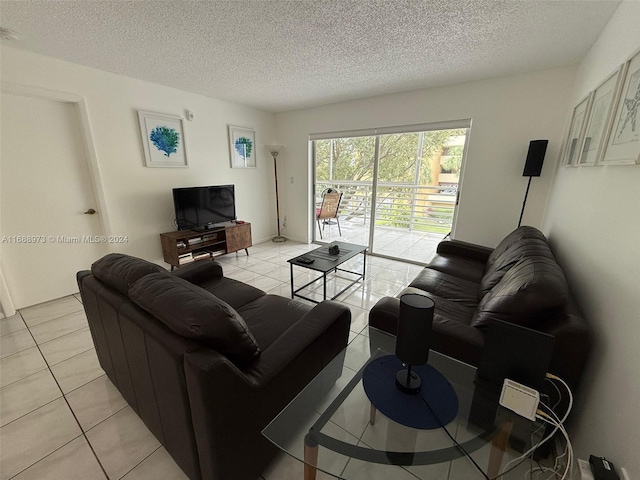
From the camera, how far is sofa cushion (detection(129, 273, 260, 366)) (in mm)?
893

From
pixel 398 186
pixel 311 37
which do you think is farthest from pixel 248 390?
pixel 398 186

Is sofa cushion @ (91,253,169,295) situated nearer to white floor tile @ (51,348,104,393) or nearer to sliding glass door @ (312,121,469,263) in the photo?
white floor tile @ (51,348,104,393)

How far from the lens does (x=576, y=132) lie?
6.89 ft

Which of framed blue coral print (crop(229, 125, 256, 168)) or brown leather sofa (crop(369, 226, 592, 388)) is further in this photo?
framed blue coral print (crop(229, 125, 256, 168))

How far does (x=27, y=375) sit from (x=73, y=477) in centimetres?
103

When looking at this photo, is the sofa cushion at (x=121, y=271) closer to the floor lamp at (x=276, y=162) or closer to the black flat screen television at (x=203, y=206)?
the black flat screen television at (x=203, y=206)

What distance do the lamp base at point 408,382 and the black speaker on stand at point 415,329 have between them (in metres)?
0.11

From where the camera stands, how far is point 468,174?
10.4 feet

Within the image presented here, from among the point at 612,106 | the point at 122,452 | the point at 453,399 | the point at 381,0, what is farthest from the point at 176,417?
the point at 612,106

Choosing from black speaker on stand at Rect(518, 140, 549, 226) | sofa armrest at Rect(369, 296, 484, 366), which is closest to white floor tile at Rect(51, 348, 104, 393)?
sofa armrest at Rect(369, 296, 484, 366)

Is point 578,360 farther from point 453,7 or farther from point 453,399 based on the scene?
point 453,7

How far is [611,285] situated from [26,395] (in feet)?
10.2

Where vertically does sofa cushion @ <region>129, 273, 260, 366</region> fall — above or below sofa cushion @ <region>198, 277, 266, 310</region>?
above

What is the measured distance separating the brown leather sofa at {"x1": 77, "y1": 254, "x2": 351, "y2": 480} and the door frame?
1878 millimetres
